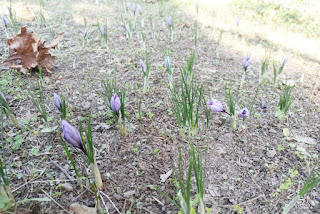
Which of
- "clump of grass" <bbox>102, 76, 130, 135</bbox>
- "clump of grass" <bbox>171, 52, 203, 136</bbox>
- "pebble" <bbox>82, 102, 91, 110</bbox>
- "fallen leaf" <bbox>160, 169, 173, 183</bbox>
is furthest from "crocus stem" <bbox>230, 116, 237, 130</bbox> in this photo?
"pebble" <bbox>82, 102, 91, 110</bbox>

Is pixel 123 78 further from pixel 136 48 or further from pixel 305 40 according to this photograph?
pixel 305 40

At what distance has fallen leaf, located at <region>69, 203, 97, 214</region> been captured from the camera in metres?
1.18

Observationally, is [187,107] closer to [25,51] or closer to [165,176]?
[165,176]

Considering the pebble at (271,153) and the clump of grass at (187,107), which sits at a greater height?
the clump of grass at (187,107)

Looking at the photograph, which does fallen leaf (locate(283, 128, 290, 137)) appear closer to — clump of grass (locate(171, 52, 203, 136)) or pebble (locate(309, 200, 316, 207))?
pebble (locate(309, 200, 316, 207))

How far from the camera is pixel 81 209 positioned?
3.88 feet

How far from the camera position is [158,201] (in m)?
1.27

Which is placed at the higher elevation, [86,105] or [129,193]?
[86,105]

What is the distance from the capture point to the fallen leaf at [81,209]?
1180 millimetres

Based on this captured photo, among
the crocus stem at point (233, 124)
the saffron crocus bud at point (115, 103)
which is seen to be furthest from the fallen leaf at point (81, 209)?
the crocus stem at point (233, 124)

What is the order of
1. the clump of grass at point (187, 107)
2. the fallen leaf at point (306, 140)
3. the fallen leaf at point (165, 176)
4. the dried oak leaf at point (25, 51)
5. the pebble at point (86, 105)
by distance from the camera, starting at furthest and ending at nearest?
1. the dried oak leaf at point (25, 51)
2. the pebble at point (86, 105)
3. the fallen leaf at point (306, 140)
4. the clump of grass at point (187, 107)
5. the fallen leaf at point (165, 176)

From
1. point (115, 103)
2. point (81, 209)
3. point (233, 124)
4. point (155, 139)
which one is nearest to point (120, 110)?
point (115, 103)

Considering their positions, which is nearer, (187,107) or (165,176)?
(165,176)

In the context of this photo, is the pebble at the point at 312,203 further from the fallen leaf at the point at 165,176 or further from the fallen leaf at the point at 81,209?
the fallen leaf at the point at 81,209
